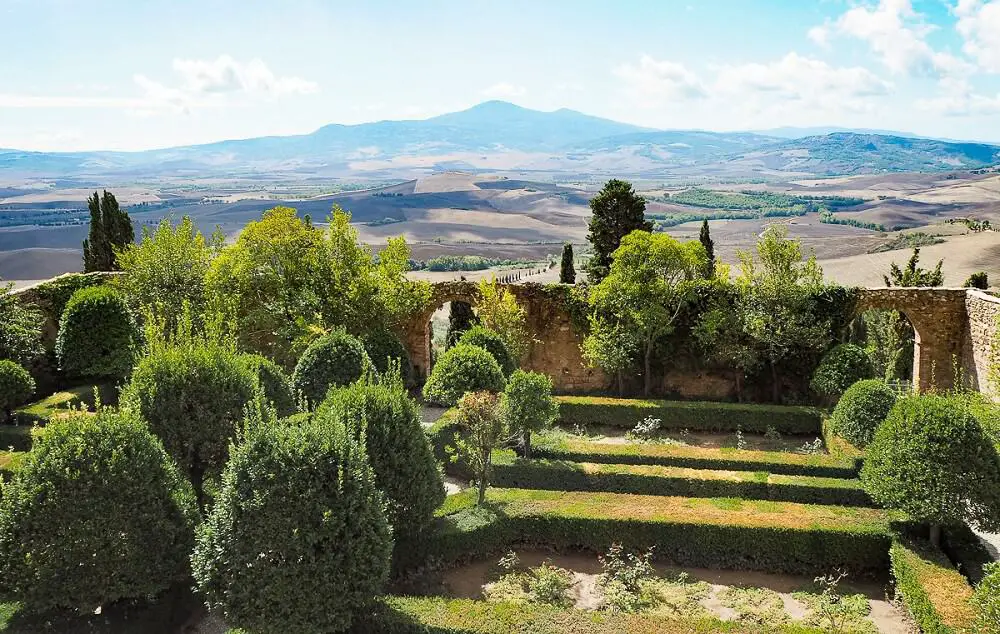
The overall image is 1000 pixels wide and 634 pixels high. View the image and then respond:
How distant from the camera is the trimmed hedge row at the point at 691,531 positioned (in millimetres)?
11391

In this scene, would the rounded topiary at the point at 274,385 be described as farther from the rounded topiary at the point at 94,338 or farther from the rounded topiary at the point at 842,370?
the rounded topiary at the point at 842,370

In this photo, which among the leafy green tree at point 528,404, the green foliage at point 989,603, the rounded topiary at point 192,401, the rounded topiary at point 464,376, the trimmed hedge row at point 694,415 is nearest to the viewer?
the green foliage at point 989,603

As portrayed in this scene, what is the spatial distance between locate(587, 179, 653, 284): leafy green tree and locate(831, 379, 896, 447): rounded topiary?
38.0ft

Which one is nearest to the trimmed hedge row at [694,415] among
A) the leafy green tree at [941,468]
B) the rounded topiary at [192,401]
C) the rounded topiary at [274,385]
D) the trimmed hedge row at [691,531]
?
the trimmed hedge row at [691,531]

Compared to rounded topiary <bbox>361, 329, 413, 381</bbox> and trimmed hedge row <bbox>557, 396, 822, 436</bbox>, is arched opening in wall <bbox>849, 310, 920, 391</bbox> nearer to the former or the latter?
trimmed hedge row <bbox>557, 396, 822, 436</bbox>

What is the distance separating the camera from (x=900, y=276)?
25922 mm

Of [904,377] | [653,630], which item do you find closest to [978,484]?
[653,630]

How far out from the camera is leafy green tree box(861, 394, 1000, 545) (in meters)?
10.4

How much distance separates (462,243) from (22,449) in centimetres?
8948

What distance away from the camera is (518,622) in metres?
8.99

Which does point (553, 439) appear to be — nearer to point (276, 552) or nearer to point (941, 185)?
point (276, 552)

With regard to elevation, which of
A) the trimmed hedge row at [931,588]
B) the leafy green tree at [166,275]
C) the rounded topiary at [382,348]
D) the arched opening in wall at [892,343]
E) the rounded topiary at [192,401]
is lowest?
the trimmed hedge row at [931,588]

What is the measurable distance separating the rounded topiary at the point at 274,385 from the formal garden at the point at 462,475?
6 centimetres

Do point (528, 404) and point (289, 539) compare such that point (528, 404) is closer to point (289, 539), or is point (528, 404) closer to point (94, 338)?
point (289, 539)
